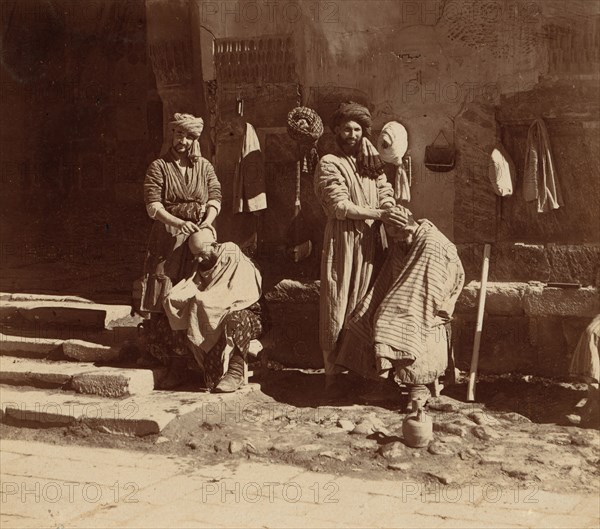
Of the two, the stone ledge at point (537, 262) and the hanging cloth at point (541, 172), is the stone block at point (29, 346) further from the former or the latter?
the hanging cloth at point (541, 172)

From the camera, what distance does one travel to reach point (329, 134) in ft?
30.4

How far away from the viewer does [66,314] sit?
1012 cm

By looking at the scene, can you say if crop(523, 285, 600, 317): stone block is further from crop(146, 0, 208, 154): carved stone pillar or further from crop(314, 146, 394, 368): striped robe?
crop(146, 0, 208, 154): carved stone pillar

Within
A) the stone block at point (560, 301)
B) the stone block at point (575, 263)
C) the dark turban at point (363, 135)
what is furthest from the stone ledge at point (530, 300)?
the dark turban at point (363, 135)

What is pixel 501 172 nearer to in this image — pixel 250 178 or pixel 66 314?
pixel 250 178

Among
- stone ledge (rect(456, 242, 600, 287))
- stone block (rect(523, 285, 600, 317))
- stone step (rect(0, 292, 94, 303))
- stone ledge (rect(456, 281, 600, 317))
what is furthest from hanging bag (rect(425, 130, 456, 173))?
stone step (rect(0, 292, 94, 303))

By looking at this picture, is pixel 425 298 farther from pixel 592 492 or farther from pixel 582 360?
pixel 592 492

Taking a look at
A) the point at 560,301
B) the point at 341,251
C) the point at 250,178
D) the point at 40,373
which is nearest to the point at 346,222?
the point at 341,251

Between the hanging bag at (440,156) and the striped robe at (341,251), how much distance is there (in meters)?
0.68

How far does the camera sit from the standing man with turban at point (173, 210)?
28.9 feet

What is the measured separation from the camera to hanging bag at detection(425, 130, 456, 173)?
29.1 ft

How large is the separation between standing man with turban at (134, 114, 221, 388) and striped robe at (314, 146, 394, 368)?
1077 millimetres

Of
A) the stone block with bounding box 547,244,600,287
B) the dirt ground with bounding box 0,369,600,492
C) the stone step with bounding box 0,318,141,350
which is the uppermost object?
the stone block with bounding box 547,244,600,287

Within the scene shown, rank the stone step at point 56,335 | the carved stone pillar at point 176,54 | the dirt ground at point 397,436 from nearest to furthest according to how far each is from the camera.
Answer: the dirt ground at point 397,436, the stone step at point 56,335, the carved stone pillar at point 176,54
